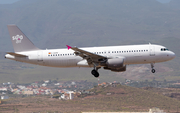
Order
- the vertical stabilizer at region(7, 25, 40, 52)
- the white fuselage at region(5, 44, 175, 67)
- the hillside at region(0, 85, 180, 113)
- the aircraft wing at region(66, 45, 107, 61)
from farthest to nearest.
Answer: the hillside at region(0, 85, 180, 113) → the vertical stabilizer at region(7, 25, 40, 52) → the white fuselage at region(5, 44, 175, 67) → the aircraft wing at region(66, 45, 107, 61)

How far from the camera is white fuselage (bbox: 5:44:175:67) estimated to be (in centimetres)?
5925

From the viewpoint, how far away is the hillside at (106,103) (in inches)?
5930

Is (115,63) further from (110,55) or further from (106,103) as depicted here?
(106,103)

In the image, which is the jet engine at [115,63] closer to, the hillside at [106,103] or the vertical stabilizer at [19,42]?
the vertical stabilizer at [19,42]

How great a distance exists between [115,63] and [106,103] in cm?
10211

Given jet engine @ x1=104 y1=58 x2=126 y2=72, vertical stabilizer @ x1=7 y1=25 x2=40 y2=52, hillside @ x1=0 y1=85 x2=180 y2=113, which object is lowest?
hillside @ x1=0 y1=85 x2=180 y2=113

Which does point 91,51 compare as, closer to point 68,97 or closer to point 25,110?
point 25,110

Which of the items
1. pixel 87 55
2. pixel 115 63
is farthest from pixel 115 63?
pixel 87 55

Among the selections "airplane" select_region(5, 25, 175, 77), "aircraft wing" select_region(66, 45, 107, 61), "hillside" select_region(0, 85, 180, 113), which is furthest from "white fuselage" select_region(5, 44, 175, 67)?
"hillside" select_region(0, 85, 180, 113)

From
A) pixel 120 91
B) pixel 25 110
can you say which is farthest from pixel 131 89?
pixel 25 110

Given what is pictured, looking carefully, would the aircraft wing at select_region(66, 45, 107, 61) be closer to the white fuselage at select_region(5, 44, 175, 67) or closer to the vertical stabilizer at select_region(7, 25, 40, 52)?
the white fuselage at select_region(5, 44, 175, 67)

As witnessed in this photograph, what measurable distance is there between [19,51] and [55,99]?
11362cm

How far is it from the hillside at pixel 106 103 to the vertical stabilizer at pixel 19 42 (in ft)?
276

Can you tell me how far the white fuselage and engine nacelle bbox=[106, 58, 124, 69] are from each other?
37.4 inches
